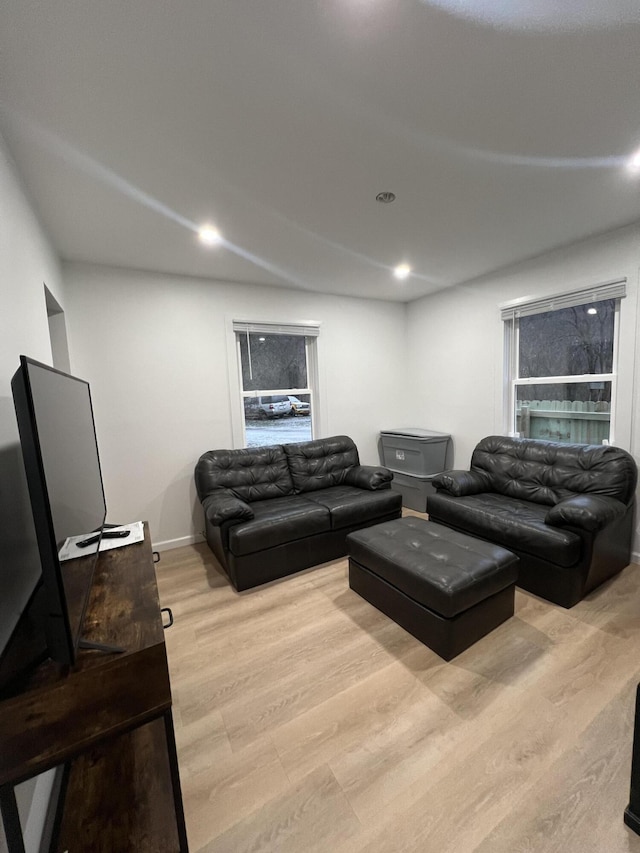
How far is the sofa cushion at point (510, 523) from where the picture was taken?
7.34ft

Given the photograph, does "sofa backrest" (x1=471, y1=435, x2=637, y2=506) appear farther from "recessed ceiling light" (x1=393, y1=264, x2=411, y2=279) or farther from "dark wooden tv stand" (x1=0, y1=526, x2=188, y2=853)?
"dark wooden tv stand" (x1=0, y1=526, x2=188, y2=853)

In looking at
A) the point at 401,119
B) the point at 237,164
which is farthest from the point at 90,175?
the point at 401,119

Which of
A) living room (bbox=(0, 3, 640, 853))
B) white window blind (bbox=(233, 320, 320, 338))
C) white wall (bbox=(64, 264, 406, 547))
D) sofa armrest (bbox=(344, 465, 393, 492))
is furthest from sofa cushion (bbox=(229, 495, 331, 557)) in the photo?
white window blind (bbox=(233, 320, 320, 338))

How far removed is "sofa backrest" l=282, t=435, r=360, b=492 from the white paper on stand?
6.07 feet

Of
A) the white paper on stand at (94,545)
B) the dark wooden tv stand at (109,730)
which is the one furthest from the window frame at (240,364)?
the dark wooden tv stand at (109,730)

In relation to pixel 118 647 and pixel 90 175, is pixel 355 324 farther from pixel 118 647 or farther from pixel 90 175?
pixel 118 647

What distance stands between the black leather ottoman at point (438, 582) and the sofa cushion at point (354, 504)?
552mm

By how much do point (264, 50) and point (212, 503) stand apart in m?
2.62

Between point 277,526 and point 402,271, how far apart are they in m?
2.67

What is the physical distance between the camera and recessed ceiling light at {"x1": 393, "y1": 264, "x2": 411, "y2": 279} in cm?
331

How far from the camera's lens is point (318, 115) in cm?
147

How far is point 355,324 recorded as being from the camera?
4.32 meters

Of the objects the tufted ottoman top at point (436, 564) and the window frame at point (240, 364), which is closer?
the tufted ottoman top at point (436, 564)

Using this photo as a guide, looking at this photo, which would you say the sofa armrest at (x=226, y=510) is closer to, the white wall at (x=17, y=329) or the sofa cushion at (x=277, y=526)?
the sofa cushion at (x=277, y=526)
